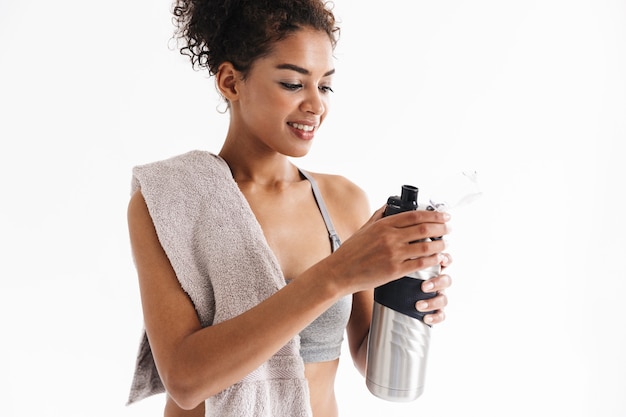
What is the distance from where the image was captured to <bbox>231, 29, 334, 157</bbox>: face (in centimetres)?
95

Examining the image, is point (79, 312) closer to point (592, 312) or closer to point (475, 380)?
point (475, 380)

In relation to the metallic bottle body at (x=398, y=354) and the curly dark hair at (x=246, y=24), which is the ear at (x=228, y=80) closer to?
the curly dark hair at (x=246, y=24)

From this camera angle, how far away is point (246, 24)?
983 mm

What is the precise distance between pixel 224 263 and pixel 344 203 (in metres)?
0.33

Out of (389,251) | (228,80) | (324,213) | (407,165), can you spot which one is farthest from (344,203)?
(407,165)

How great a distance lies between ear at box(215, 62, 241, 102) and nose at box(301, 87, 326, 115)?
0.13 meters

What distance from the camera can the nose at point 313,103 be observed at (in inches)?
37.7

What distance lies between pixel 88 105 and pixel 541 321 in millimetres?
1469

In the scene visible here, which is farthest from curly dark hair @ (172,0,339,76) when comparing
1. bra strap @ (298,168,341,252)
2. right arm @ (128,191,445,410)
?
right arm @ (128,191,445,410)

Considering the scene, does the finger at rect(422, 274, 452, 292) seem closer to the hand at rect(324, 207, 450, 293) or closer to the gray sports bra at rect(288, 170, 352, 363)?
the hand at rect(324, 207, 450, 293)

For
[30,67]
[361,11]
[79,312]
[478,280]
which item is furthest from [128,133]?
[478,280]

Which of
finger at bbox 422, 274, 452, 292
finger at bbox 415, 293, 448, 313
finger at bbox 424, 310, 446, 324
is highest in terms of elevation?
finger at bbox 422, 274, 452, 292

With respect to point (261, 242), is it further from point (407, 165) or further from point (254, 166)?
point (407, 165)

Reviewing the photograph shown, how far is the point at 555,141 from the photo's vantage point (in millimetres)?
1771
